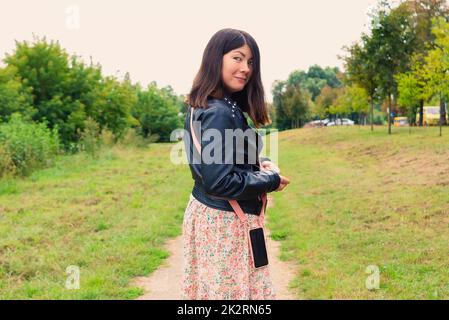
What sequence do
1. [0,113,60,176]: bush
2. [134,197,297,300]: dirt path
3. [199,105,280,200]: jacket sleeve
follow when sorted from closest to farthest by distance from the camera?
[199,105,280,200]: jacket sleeve
[134,197,297,300]: dirt path
[0,113,60,176]: bush

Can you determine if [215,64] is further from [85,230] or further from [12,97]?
[12,97]

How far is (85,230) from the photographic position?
8.05 meters

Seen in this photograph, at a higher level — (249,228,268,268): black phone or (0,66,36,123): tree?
(0,66,36,123): tree

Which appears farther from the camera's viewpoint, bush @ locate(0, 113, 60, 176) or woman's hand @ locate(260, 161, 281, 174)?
bush @ locate(0, 113, 60, 176)

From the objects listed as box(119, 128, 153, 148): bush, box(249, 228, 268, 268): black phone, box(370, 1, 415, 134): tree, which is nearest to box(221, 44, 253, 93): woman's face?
box(249, 228, 268, 268): black phone

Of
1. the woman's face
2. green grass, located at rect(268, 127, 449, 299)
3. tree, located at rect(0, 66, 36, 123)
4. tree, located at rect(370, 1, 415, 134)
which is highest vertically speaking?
tree, located at rect(370, 1, 415, 134)

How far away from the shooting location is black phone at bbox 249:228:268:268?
2.42 metres

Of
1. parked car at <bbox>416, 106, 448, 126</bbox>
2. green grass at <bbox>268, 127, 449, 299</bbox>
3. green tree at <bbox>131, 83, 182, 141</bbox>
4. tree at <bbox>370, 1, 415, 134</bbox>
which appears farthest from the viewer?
green tree at <bbox>131, 83, 182, 141</bbox>

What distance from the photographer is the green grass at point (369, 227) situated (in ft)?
17.6

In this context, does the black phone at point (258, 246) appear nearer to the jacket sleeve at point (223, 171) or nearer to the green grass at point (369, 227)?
the jacket sleeve at point (223, 171)

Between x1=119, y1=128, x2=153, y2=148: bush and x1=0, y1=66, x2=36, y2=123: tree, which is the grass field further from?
x1=119, y1=128, x2=153, y2=148: bush

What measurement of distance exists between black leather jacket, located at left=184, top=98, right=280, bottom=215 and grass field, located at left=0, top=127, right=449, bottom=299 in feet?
9.92

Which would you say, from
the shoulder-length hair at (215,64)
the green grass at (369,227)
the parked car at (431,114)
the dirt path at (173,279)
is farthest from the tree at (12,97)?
the parked car at (431,114)
